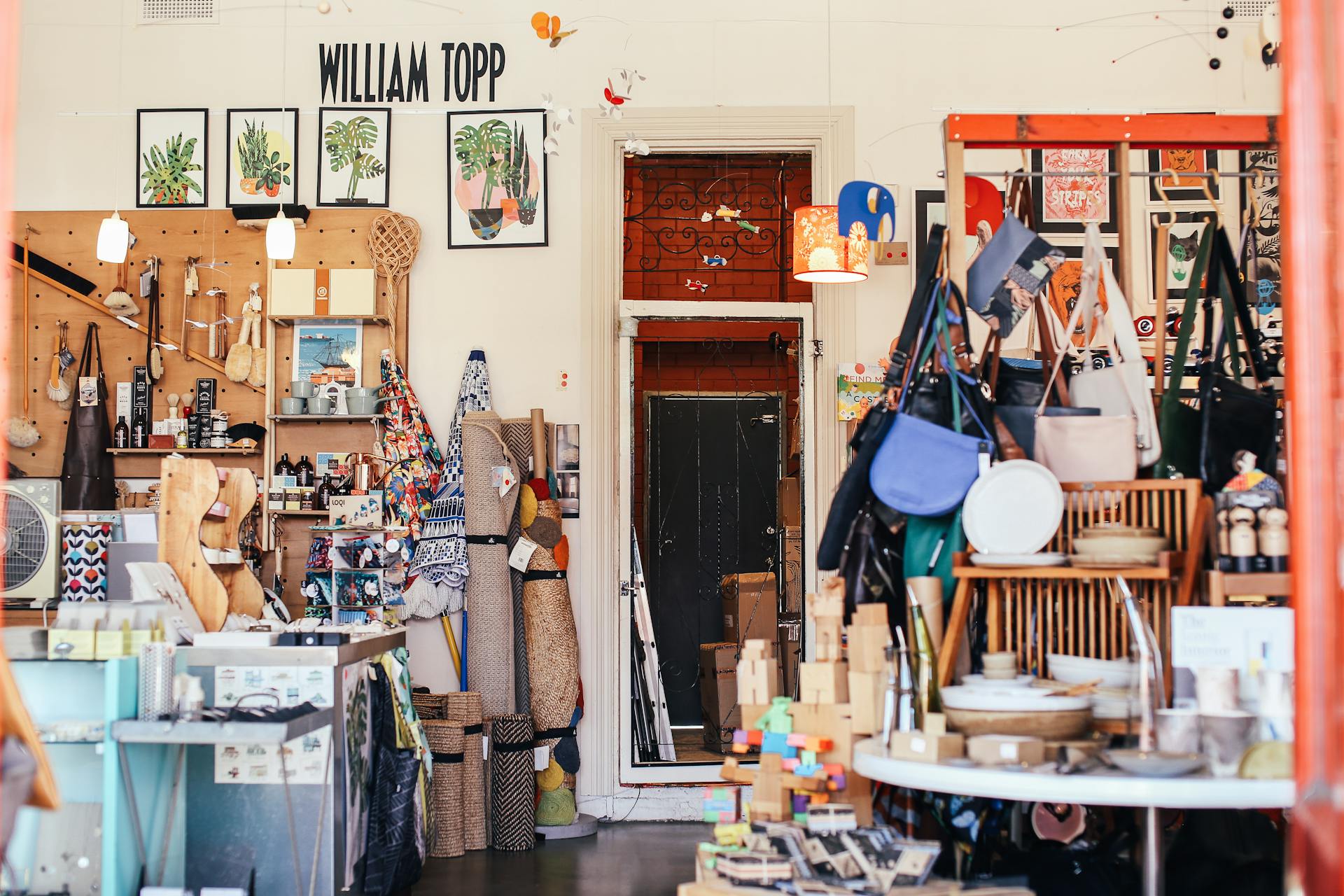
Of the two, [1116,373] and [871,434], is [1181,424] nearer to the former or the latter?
[1116,373]

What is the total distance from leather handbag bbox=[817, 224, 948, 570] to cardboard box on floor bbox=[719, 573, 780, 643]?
4.15 meters

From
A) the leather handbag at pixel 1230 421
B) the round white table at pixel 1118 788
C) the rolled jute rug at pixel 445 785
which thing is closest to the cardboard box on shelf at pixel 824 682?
the round white table at pixel 1118 788

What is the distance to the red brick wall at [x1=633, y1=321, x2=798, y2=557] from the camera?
7.44m

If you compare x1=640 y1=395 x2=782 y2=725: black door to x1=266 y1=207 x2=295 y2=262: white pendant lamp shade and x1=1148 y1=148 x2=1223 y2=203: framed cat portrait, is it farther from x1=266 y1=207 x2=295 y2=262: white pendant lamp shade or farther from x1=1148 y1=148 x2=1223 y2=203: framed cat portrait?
x1=266 y1=207 x2=295 y2=262: white pendant lamp shade

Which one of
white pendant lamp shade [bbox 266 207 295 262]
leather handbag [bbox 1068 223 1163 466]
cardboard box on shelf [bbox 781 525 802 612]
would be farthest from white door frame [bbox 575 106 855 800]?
leather handbag [bbox 1068 223 1163 466]

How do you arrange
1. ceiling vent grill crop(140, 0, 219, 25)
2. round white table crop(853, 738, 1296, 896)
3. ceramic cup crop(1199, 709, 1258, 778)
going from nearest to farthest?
1. round white table crop(853, 738, 1296, 896)
2. ceramic cup crop(1199, 709, 1258, 778)
3. ceiling vent grill crop(140, 0, 219, 25)

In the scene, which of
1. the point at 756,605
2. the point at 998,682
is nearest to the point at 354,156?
the point at 756,605

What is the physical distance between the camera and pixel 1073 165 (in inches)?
264

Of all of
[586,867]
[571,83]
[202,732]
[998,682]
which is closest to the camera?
[998,682]

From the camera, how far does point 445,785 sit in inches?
232

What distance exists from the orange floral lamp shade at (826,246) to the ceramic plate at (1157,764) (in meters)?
3.56

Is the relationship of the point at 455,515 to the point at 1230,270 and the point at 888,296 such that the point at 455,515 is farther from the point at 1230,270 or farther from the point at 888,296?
the point at 1230,270

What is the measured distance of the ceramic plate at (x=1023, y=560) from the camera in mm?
3189

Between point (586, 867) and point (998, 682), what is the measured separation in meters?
3.17
